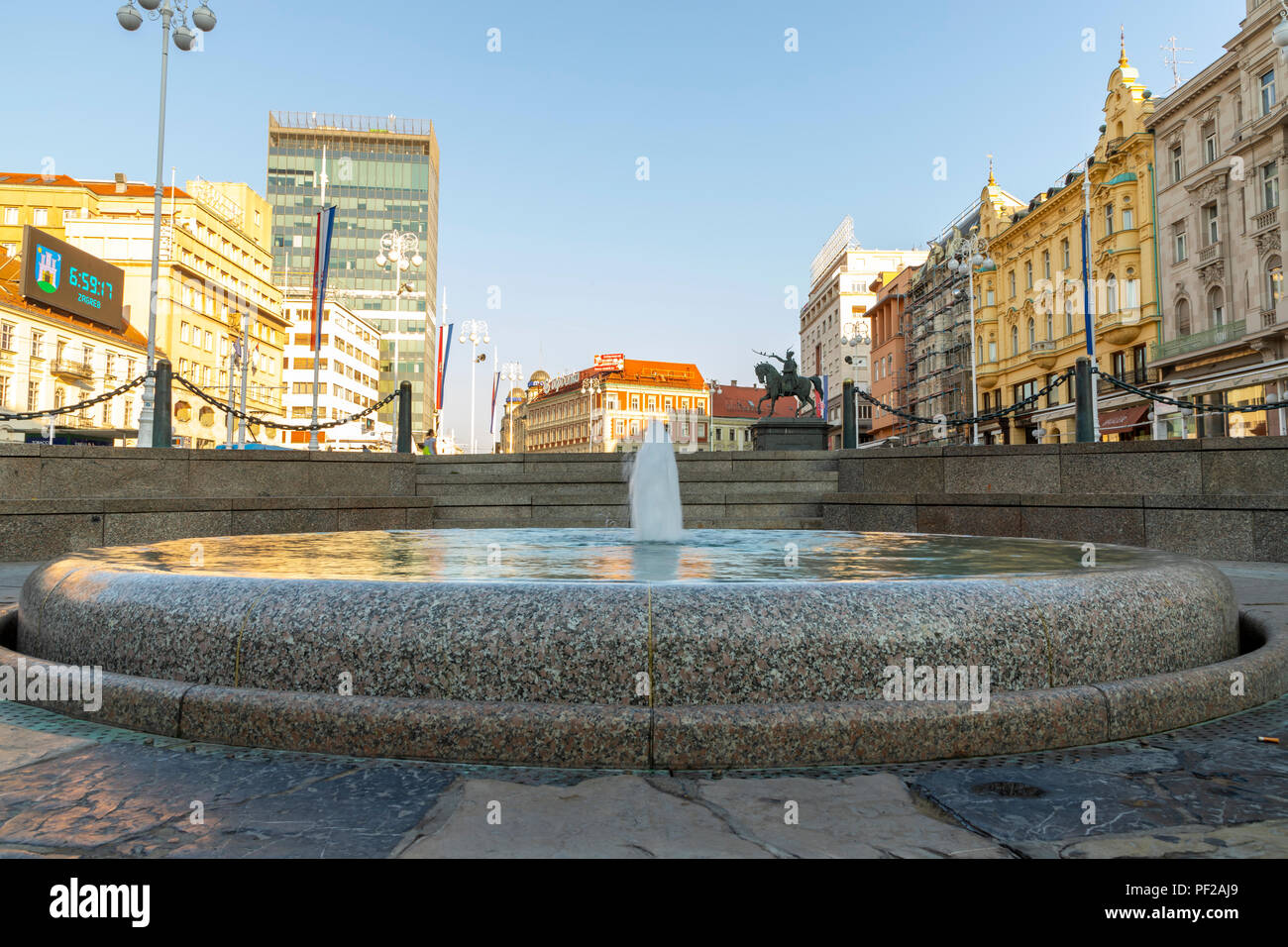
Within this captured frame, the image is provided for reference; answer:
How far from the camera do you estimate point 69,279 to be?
48.2 m

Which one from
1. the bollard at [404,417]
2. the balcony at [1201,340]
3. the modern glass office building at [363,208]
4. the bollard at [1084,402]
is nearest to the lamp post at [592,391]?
the modern glass office building at [363,208]

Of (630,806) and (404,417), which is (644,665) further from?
(404,417)

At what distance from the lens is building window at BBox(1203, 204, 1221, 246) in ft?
105

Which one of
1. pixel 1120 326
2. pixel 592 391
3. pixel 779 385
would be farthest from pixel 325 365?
pixel 1120 326

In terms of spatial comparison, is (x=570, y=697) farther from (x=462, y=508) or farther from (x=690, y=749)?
(x=462, y=508)

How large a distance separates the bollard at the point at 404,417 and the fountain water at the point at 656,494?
295 inches

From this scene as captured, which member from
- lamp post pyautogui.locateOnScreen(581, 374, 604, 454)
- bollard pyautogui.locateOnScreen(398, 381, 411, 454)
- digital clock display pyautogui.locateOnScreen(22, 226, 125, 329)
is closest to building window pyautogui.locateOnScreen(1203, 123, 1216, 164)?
bollard pyautogui.locateOnScreen(398, 381, 411, 454)

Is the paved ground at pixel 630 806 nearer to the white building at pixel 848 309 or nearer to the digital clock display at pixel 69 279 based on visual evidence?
the digital clock display at pixel 69 279

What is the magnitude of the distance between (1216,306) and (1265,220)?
380 centimetres

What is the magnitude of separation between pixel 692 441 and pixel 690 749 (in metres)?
106

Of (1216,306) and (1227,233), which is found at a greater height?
(1227,233)

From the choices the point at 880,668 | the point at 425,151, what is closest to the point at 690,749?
the point at 880,668

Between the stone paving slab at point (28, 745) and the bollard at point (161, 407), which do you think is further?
the bollard at point (161, 407)

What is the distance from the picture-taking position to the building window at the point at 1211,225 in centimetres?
3191
